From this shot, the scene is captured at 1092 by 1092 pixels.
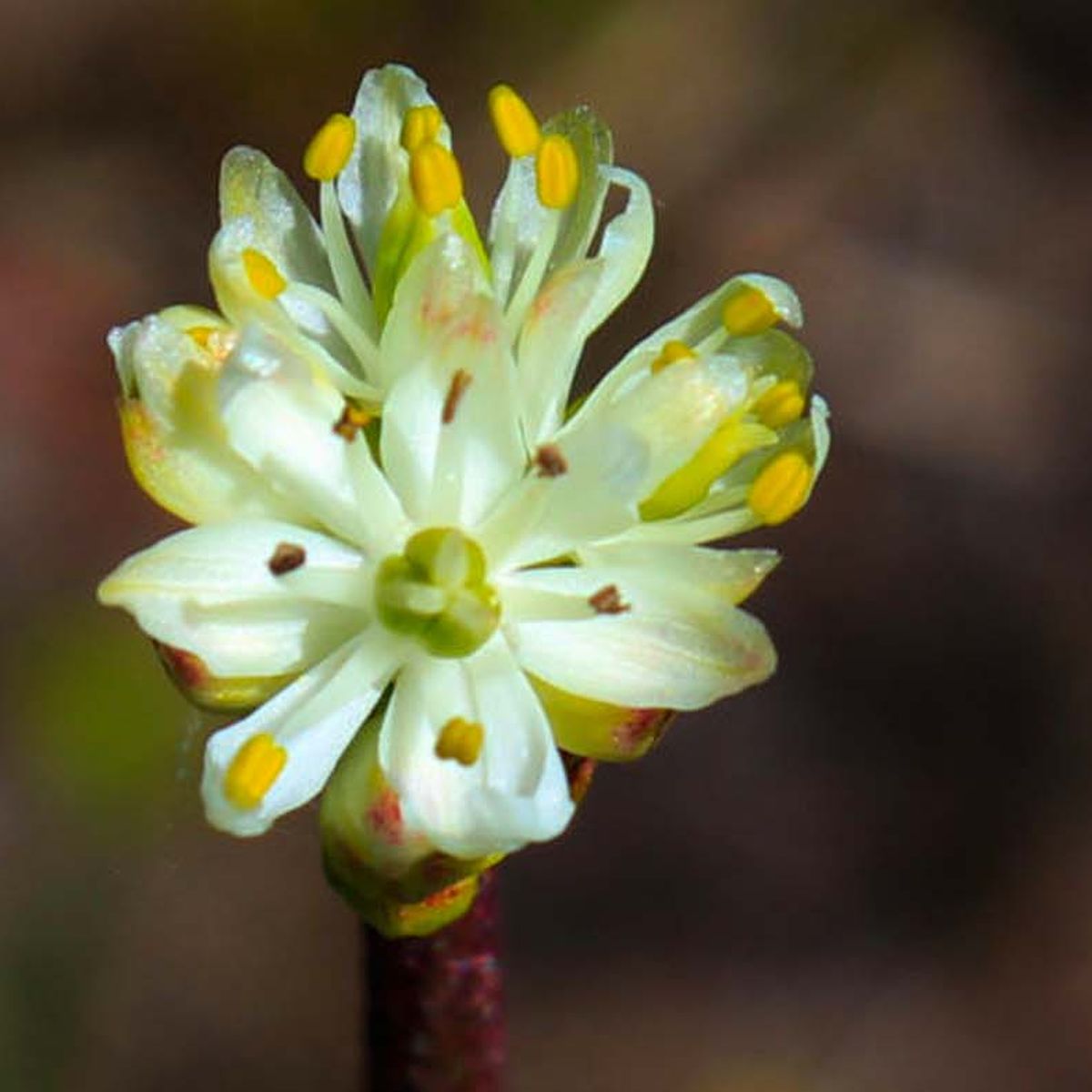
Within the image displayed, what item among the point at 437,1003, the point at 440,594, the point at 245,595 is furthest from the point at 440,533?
the point at 437,1003

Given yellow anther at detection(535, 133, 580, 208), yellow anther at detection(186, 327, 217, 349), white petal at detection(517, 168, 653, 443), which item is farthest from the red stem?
yellow anther at detection(535, 133, 580, 208)

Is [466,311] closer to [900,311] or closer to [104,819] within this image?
[104,819]

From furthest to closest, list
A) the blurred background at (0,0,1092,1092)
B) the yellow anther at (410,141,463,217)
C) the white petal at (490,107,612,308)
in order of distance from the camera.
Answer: the blurred background at (0,0,1092,1092)
the white petal at (490,107,612,308)
the yellow anther at (410,141,463,217)

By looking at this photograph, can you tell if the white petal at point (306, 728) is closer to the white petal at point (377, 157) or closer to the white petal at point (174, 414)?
the white petal at point (174, 414)

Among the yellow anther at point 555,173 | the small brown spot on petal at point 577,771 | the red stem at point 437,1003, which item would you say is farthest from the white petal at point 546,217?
the red stem at point 437,1003

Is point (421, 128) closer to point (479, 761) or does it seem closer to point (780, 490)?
point (780, 490)

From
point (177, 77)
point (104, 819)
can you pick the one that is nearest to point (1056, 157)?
point (177, 77)

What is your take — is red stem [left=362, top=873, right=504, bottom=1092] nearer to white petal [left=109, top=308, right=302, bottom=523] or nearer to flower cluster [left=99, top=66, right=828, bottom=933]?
flower cluster [left=99, top=66, right=828, bottom=933]
